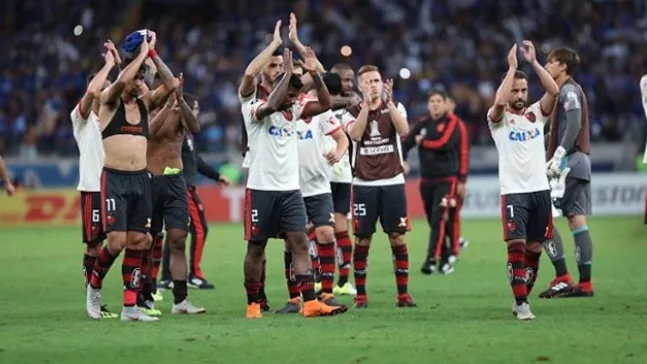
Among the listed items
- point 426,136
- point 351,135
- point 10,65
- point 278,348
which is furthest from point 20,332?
point 10,65

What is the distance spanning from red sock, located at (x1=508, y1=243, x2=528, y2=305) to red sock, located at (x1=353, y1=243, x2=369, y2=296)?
230 centimetres

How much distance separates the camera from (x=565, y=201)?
1656 centimetres

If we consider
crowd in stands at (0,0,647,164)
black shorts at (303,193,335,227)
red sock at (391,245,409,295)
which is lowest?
red sock at (391,245,409,295)

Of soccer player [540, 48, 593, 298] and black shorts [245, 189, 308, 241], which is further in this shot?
soccer player [540, 48, 593, 298]

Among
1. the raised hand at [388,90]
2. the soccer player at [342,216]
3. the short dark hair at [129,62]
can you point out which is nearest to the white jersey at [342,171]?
the soccer player at [342,216]

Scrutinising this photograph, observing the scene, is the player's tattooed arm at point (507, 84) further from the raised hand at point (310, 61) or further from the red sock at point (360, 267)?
the red sock at point (360, 267)

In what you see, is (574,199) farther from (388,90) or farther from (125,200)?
(125,200)

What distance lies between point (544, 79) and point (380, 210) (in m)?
2.97

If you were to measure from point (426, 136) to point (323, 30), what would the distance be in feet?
67.6

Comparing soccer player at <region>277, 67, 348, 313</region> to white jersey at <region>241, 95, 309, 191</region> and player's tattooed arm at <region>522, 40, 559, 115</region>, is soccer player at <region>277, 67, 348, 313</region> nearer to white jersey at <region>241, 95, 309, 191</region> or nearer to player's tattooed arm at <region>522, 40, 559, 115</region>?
white jersey at <region>241, 95, 309, 191</region>

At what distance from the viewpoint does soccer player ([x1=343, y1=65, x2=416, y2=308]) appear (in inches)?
594

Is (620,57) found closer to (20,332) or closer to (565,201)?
(565,201)

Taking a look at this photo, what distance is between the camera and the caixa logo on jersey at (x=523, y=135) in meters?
13.5

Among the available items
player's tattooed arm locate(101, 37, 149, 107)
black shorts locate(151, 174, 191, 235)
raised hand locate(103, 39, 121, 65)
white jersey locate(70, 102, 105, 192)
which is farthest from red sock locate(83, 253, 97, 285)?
raised hand locate(103, 39, 121, 65)
